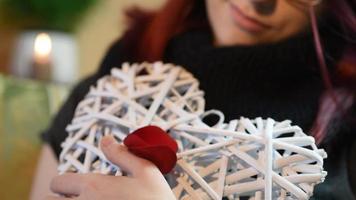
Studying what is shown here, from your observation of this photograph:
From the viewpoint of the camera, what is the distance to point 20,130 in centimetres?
85

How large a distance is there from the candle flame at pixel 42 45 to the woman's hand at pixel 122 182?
96cm

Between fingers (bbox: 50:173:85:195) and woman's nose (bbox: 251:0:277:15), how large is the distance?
29cm

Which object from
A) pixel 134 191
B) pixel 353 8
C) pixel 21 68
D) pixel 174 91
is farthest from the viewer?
pixel 21 68

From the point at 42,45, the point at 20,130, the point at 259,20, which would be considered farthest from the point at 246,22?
the point at 42,45

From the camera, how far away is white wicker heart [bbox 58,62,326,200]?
439 millimetres

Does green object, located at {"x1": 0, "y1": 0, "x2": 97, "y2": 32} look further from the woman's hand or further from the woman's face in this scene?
the woman's hand

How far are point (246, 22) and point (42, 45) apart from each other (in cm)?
86

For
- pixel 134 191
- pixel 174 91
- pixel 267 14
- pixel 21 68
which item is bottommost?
pixel 134 191

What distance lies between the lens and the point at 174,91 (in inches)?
22.2

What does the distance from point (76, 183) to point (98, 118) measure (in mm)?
82

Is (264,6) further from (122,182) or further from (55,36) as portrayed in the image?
(55,36)

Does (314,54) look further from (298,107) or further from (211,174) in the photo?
(211,174)

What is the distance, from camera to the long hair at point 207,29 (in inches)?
23.6

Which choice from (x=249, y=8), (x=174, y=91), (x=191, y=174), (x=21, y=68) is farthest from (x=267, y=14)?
(x=21, y=68)
